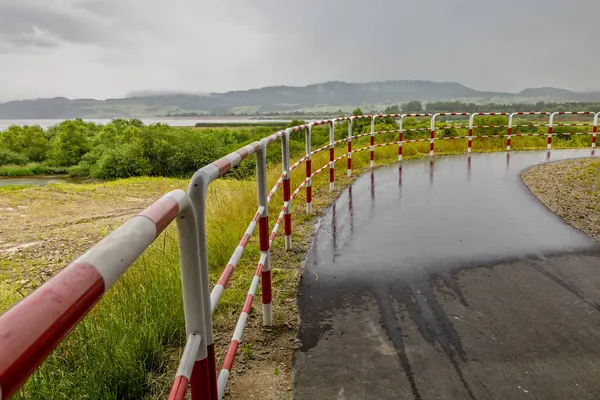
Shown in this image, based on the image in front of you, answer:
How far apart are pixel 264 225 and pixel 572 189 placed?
23.3ft

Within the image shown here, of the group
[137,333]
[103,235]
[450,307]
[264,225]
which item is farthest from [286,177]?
[103,235]

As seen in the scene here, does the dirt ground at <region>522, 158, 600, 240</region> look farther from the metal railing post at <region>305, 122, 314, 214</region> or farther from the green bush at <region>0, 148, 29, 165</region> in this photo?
the green bush at <region>0, 148, 29, 165</region>

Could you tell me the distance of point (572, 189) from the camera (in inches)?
330

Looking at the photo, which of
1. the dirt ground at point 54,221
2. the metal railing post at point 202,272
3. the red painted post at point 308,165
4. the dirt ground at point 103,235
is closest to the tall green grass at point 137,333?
the dirt ground at point 103,235

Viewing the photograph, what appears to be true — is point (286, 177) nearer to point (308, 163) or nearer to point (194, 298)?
point (308, 163)

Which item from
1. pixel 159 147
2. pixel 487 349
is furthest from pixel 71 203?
pixel 159 147

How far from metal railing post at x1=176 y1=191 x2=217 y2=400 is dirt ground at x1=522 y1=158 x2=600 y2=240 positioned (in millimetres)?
5523

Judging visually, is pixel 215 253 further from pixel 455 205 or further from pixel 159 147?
pixel 159 147

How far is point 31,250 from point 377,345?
1143 centimetres

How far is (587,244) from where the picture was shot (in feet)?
17.6

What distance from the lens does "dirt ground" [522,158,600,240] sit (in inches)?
254

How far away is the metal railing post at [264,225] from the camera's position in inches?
135

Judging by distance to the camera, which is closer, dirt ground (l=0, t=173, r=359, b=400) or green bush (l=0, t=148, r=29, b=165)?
dirt ground (l=0, t=173, r=359, b=400)

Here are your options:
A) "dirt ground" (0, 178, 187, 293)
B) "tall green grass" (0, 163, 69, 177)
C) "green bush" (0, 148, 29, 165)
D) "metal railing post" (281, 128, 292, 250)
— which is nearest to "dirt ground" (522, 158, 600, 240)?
"metal railing post" (281, 128, 292, 250)
